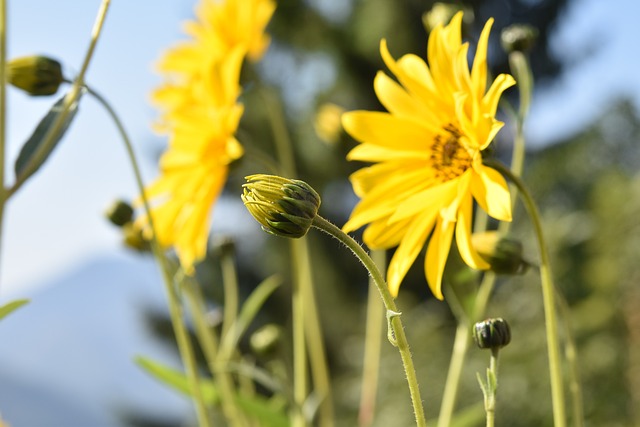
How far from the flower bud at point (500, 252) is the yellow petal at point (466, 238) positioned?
3 centimetres

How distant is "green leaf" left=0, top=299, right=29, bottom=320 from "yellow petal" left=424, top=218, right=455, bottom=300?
0.52ft

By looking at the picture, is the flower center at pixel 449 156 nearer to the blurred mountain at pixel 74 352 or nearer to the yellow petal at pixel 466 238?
the yellow petal at pixel 466 238

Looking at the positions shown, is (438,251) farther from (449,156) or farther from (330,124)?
(330,124)

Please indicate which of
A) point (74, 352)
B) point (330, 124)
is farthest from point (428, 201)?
point (74, 352)

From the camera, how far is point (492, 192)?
13.2 inches

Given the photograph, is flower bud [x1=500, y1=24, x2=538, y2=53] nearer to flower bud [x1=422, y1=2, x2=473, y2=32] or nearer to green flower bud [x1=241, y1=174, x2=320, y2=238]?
flower bud [x1=422, y1=2, x2=473, y2=32]

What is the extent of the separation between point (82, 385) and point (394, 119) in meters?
31.6

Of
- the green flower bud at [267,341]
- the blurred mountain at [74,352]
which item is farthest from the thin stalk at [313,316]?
the blurred mountain at [74,352]

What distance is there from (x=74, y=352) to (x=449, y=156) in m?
33.7

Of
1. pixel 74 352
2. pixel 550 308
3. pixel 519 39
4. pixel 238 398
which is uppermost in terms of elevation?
pixel 519 39

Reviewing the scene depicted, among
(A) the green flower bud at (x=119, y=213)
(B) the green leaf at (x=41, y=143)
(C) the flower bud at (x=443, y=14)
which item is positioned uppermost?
(C) the flower bud at (x=443, y=14)

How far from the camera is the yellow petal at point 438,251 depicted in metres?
0.35

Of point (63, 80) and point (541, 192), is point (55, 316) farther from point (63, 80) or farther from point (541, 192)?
point (63, 80)

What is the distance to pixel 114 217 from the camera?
0.53 metres
